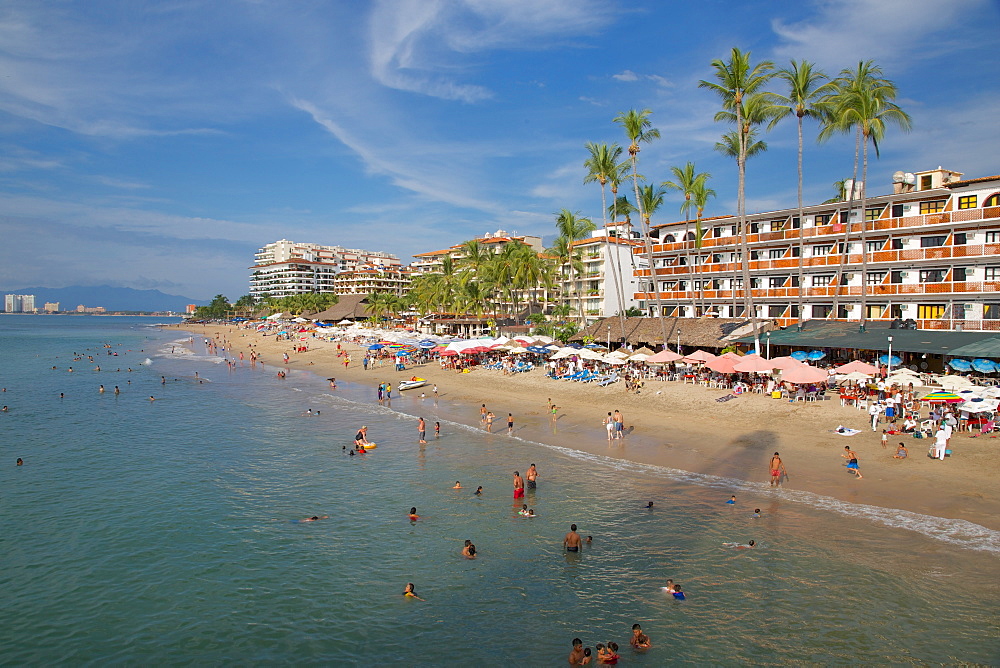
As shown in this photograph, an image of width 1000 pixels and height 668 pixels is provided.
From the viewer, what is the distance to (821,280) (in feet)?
127

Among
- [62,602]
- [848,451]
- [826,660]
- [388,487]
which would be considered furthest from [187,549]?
[848,451]

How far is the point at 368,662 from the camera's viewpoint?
1033 cm

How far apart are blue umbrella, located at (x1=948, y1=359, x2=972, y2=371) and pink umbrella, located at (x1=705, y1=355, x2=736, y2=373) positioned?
9.51 metres

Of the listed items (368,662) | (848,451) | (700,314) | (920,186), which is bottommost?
(368,662)

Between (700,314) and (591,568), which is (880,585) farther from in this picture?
(700,314)

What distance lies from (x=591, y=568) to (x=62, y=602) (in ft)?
Result: 38.9

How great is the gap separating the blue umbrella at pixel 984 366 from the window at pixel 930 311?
7.23 metres

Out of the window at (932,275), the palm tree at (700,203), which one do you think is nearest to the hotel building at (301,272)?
the palm tree at (700,203)

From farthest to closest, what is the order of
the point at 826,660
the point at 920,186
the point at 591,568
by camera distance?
the point at 920,186 → the point at 591,568 → the point at 826,660

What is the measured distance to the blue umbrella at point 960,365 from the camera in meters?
26.2

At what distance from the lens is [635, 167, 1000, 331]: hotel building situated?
31.0 m

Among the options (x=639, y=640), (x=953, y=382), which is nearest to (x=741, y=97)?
(x=953, y=382)

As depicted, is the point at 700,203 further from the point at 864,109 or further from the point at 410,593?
the point at 410,593

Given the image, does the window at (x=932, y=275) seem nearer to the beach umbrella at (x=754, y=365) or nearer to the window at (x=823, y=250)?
the window at (x=823, y=250)
